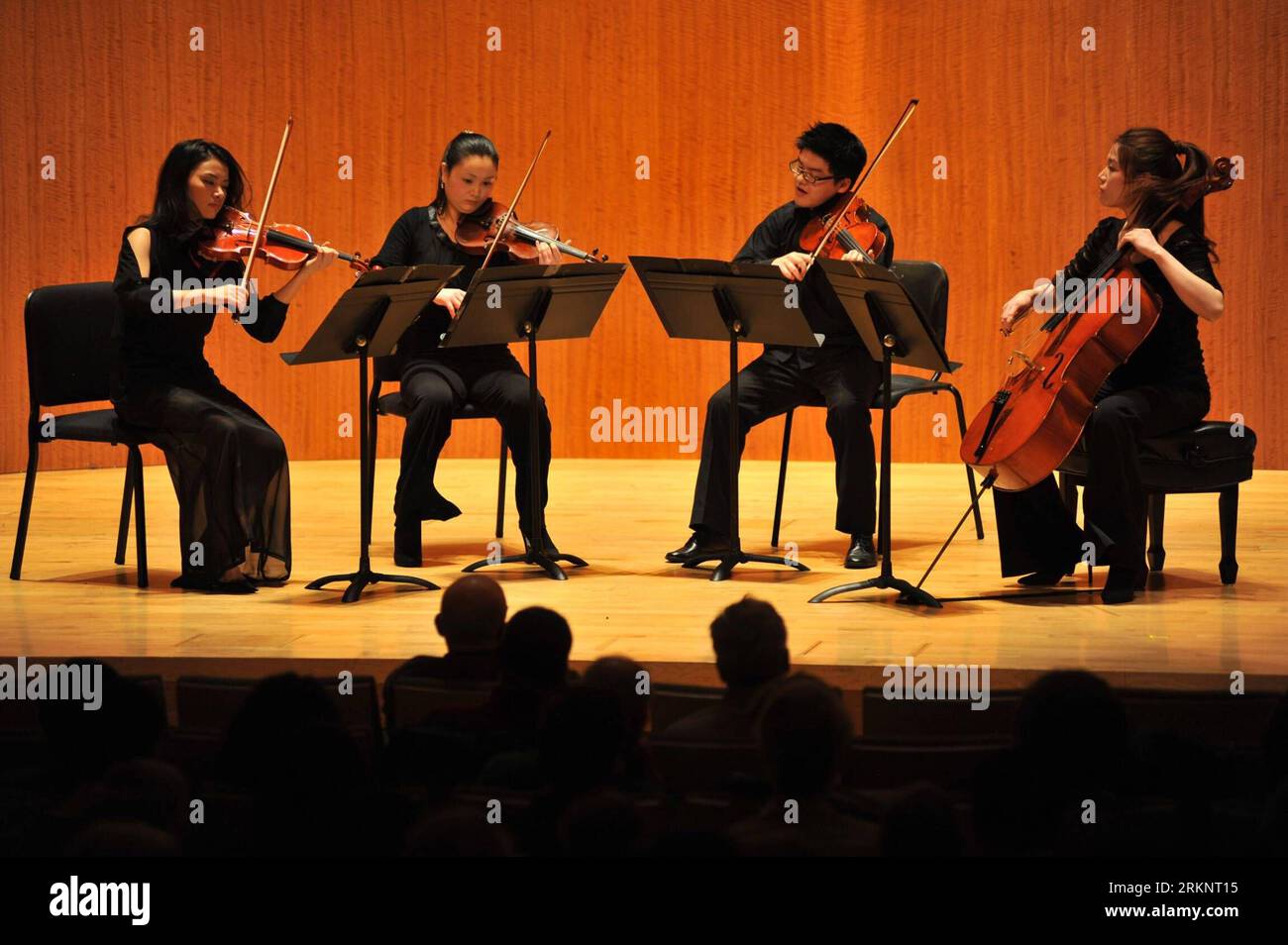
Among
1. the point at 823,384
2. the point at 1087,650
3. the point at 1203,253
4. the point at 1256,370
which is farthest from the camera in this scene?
the point at 1256,370

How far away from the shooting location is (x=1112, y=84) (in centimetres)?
611

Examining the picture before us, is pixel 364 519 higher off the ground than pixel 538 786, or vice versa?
pixel 364 519

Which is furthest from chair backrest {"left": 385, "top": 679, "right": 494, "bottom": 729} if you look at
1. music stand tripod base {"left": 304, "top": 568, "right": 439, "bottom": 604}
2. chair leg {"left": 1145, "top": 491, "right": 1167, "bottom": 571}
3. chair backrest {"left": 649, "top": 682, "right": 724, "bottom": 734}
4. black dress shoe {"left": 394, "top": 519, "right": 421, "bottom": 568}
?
chair leg {"left": 1145, "top": 491, "right": 1167, "bottom": 571}

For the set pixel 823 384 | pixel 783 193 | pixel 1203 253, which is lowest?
pixel 823 384

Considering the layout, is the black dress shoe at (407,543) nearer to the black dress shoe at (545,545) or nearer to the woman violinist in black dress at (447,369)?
the woman violinist in black dress at (447,369)

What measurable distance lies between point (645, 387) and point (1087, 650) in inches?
154

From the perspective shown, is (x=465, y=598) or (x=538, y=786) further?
(x=465, y=598)

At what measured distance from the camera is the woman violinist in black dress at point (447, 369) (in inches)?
161

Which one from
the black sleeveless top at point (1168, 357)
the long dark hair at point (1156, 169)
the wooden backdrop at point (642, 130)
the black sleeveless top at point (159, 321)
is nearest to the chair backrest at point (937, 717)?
the black sleeveless top at point (1168, 357)

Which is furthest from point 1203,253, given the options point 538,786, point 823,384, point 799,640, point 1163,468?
point 538,786

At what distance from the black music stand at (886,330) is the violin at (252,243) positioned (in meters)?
1.28

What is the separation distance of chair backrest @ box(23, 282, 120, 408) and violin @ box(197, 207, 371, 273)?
0.46 metres

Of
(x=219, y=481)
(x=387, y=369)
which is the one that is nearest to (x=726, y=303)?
(x=387, y=369)
